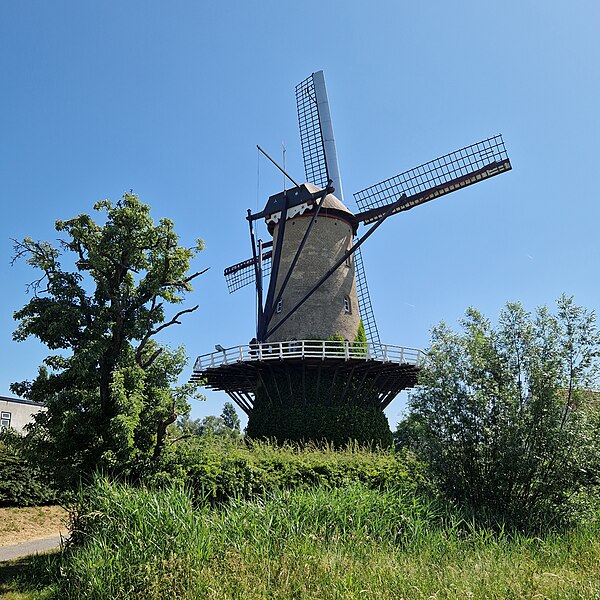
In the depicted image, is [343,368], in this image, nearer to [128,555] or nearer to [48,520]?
[48,520]

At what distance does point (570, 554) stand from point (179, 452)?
613 centimetres

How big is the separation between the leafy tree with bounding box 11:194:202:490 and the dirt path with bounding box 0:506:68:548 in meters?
5.36

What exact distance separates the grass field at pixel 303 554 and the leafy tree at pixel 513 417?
870 millimetres

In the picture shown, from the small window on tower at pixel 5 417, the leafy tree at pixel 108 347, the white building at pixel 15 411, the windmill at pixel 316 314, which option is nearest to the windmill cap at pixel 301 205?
the windmill at pixel 316 314

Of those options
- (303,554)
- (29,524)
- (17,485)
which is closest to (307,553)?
(303,554)

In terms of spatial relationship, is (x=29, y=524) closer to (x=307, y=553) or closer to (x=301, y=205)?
(x=307, y=553)

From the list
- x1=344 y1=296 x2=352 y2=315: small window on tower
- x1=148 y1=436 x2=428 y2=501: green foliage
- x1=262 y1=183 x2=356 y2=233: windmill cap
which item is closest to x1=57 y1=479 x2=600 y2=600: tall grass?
x1=148 y1=436 x2=428 y2=501: green foliage

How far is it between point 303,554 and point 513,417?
4740 mm

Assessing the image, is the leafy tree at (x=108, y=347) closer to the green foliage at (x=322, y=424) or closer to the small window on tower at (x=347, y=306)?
the green foliage at (x=322, y=424)

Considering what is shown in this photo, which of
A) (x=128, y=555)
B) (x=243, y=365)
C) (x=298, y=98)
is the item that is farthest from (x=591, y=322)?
(x=298, y=98)

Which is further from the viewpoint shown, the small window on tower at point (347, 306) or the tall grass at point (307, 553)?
the small window on tower at point (347, 306)

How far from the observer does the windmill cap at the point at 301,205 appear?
2175 cm

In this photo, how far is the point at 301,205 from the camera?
2178cm

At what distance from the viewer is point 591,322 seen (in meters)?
9.38
